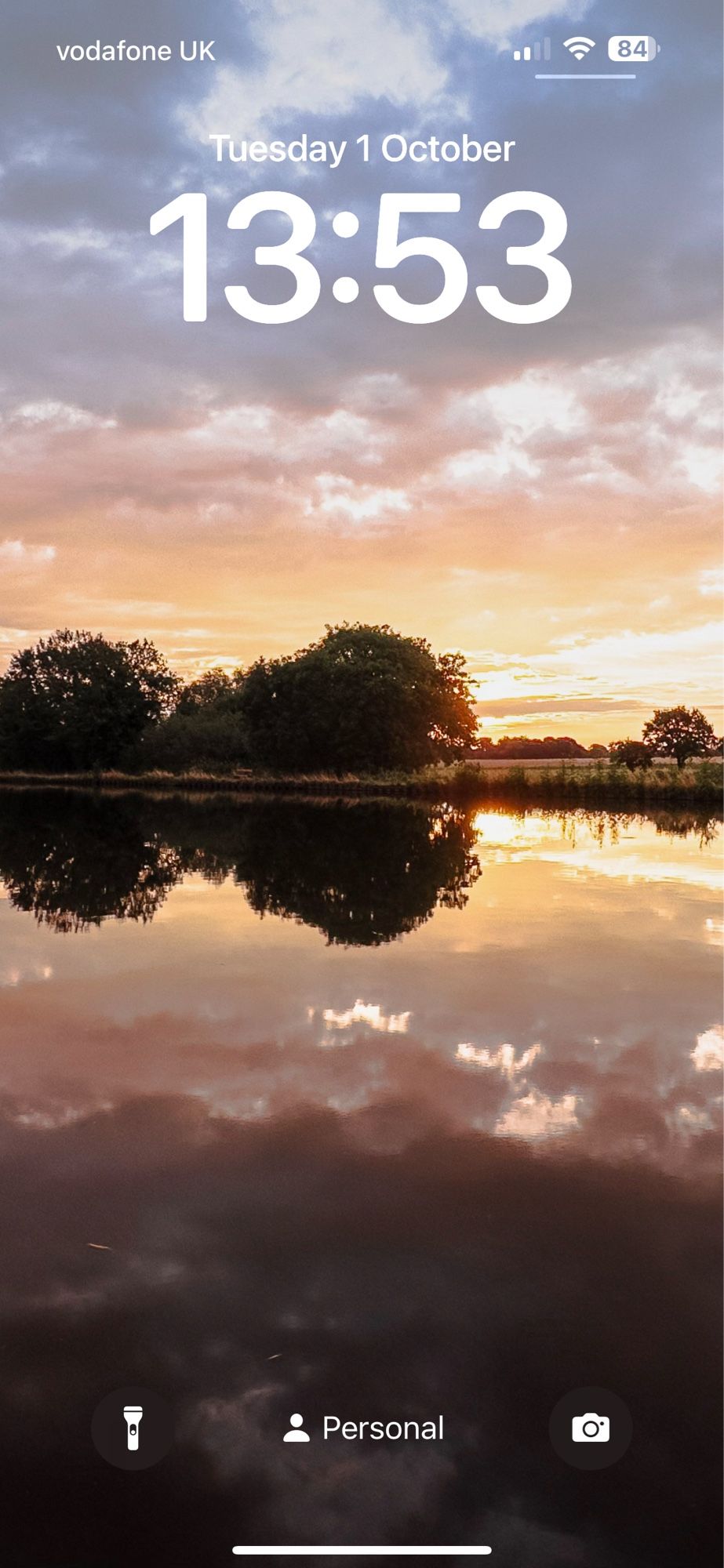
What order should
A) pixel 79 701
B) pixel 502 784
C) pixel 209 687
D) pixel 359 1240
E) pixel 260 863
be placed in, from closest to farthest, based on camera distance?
pixel 359 1240 → pixel 260 863 → pixel 502 784 → pixel 79 701 → pixel 209 687

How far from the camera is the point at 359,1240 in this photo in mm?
4441

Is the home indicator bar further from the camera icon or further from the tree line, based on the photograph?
the tree line

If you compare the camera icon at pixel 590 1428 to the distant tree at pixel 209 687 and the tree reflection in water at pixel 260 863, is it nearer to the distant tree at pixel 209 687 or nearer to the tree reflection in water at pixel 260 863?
the tree reflection in water at pixel 260 863

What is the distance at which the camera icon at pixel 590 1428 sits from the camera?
3250 mm

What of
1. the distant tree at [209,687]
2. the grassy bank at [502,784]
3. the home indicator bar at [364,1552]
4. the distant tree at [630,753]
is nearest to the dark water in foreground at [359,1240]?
the home indicator bar at [364,1552]

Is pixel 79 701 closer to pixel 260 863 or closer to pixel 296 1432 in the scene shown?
pixel 260 863

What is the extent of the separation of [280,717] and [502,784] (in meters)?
21.1

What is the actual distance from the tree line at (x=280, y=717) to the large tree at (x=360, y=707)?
0.08m

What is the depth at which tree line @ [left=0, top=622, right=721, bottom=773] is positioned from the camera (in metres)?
62.1

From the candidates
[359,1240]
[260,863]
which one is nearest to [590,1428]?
[359,1240]

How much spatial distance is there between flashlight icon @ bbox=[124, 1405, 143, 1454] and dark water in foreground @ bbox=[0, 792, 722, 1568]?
107 mm

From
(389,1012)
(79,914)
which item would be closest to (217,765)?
(79,914)

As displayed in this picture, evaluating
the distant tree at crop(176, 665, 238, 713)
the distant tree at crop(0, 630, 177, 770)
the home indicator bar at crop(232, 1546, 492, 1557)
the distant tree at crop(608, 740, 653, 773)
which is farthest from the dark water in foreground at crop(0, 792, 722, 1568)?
the distant tree at crop(176, 665, 238, 713)

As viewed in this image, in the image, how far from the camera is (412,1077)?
662cm
